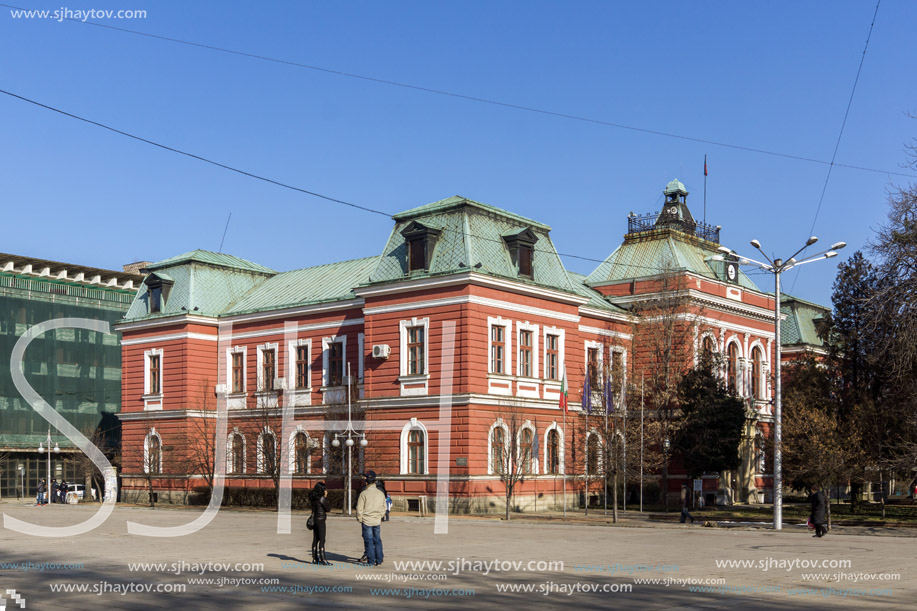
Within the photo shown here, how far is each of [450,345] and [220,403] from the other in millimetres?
18163

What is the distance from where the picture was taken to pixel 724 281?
193 feet

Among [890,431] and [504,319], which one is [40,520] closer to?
[504,319]

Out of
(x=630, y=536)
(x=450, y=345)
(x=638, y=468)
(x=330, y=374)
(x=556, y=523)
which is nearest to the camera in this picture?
(x=630, y=536)

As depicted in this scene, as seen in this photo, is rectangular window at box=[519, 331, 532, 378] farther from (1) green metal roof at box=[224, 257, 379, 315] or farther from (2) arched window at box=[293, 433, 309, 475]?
(2) arched window at box=[293, 433, 309, 475]

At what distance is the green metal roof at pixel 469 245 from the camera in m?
45.3

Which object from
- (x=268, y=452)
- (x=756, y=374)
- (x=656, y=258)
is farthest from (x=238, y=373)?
(x=756, y=374)

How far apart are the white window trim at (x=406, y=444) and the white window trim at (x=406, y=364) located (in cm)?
138

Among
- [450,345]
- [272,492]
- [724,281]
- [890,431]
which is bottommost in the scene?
[272,492]

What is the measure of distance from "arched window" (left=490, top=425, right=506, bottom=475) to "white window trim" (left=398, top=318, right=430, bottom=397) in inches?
144

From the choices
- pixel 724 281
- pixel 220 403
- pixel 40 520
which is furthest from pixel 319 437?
pixel 724 281

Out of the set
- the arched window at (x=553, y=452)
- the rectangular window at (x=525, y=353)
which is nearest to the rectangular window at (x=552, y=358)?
the rectangular window at (x=525, y=353)

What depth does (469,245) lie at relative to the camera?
45.0 meters

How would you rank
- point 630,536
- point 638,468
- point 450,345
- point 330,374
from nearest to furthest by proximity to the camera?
point 630,536 → point 450,345 → point 638,468 → point 330,374

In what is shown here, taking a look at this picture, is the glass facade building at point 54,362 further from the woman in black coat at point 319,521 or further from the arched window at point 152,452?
the woman in black coat at point 319,521
